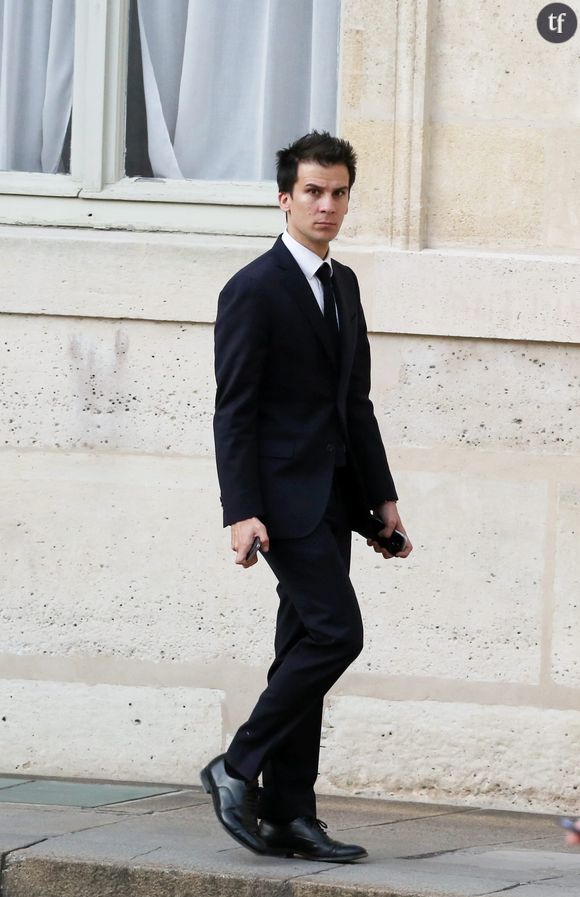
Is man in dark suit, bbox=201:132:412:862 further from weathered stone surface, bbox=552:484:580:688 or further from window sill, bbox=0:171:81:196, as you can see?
window sill, bbox=0:171:81:196

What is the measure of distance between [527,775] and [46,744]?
1.67 meters

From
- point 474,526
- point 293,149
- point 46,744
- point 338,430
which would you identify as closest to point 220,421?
point 338,430

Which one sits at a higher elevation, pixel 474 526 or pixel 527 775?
pixel 474 526

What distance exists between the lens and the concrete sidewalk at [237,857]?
3.63m

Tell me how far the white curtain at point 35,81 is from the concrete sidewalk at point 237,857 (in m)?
2.36

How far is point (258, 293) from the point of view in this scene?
3.79 m

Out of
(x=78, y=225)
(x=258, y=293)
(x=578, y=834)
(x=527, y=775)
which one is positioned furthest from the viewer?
(x=78, y=225)

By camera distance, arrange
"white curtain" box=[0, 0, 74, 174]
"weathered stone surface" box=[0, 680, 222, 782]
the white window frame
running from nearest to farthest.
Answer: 1. "weathered stone surface" box=[0, 680, 222, 782]
2. the white window frame
3. "white curtain" box=[0, 0, 74, 174]

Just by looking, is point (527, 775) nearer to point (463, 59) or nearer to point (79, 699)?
point (79, 699)

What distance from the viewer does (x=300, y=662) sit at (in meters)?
3.77

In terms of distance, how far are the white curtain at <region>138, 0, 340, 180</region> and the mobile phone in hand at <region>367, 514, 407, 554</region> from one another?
79.8 inches

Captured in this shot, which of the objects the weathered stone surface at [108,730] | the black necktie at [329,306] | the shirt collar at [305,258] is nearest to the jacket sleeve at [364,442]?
the black necktie at [329,306]

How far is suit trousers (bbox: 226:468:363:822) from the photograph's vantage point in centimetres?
375

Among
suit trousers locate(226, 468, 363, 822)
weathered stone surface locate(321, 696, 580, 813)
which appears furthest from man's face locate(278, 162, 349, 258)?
Answer: weathered stone surface locate(321, 696, 580, 813)
